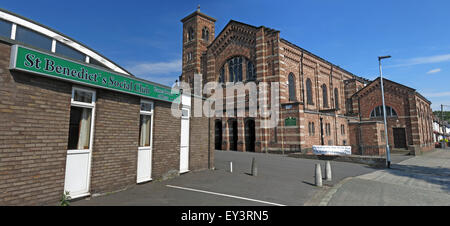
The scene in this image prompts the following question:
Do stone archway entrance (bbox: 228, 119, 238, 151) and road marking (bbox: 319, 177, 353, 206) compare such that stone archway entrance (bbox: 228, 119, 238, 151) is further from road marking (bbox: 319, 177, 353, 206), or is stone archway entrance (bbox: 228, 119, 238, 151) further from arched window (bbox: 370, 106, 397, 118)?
arched window (bbox: 370, 106, 397, 118)

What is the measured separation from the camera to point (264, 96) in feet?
77.1

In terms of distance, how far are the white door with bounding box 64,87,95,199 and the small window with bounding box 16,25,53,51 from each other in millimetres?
1759

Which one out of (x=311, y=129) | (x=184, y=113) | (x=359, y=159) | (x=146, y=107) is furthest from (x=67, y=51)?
(x=311, y=129)

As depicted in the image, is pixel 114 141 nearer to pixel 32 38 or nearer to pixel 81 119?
pixel 81 119

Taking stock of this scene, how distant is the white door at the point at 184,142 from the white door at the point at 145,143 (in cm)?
181

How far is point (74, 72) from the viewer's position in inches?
221

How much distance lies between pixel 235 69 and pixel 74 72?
2257 cm

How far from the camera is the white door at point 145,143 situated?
7.77 metres

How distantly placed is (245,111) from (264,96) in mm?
2758

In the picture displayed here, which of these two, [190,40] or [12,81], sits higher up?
[190,40]

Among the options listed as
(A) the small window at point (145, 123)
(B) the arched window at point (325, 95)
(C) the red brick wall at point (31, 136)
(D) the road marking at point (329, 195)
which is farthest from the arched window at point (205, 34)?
(C) the red brick wall at point (31, 136)

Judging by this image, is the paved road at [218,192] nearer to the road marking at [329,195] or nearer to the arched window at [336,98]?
the road marking at [329,195]
